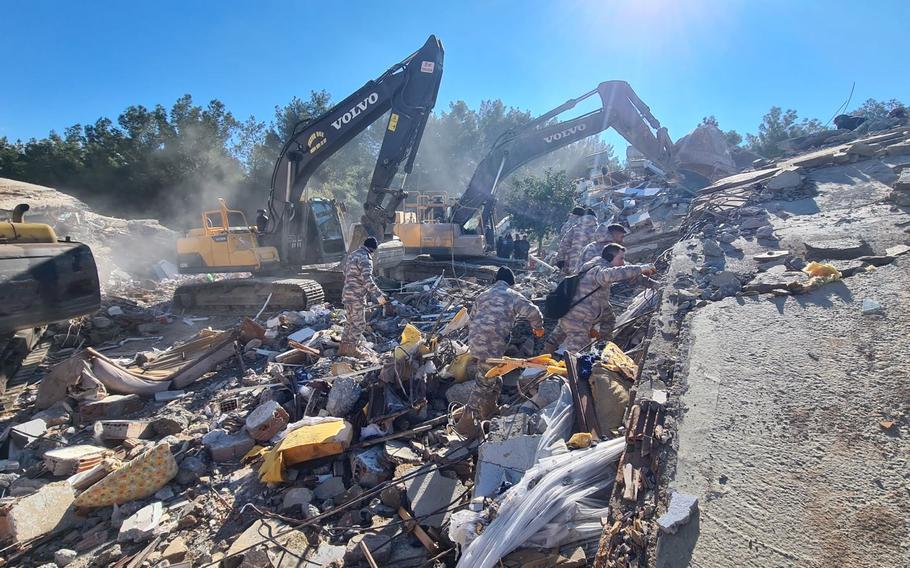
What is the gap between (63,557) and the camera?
3217mm

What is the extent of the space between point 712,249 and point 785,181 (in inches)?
98.6

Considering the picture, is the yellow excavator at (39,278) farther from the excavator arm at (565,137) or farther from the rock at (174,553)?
the excavator arm at (565,137)

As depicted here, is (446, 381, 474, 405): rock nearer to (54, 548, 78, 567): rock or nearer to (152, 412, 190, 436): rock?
(152, 412, 190, 436): rock

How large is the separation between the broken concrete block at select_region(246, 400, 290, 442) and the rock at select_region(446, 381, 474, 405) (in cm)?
168

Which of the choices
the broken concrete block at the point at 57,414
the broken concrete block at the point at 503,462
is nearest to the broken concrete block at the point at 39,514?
the broken concrete block at the point at 57,414

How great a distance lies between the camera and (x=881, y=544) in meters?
1.60

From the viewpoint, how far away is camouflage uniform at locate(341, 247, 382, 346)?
686 centimetres

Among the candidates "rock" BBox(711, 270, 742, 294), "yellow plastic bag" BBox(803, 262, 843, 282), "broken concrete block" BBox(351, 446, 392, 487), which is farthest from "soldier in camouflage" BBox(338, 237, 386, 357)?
"yellow plastic bag" BBox(803, 262, 843, 282)

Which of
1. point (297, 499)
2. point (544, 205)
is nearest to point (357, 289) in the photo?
point (297, 499)

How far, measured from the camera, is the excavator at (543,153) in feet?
38.9

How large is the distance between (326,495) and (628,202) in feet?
37.7

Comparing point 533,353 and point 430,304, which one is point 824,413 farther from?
point 430,304

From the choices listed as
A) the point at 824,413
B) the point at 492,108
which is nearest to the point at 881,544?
the point at 824,413

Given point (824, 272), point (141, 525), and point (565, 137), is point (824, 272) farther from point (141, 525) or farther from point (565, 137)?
point (565, 137)
